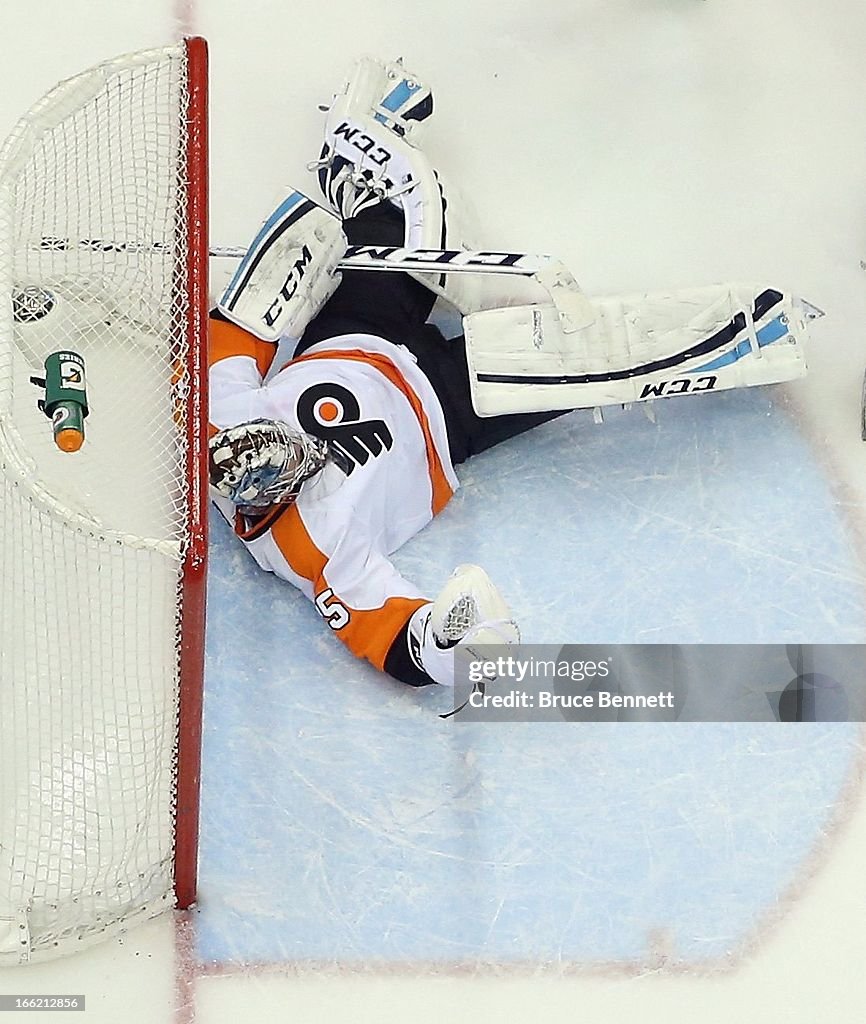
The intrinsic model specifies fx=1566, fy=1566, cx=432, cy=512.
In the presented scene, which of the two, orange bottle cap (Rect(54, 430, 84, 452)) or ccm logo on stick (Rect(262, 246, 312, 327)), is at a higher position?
ccm logo on stick (Rect(262, 246, 312, 327))

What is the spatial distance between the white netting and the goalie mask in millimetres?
64

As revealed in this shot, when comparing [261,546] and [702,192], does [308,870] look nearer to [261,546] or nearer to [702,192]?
[261,546]

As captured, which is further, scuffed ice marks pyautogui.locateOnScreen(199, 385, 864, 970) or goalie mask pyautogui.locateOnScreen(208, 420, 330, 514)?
scuffed ice marks pyautogui.locateOnScreen(199, 385, 864, 970)

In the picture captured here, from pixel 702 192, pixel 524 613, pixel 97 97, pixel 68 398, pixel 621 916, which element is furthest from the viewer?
pixel 702 192

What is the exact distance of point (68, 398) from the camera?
153cm

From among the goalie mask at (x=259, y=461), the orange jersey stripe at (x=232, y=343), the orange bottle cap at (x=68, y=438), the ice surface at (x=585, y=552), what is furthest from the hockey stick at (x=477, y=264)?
the orange bottle cap at (x=68, y=438)

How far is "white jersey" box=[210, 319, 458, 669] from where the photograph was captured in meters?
2.00

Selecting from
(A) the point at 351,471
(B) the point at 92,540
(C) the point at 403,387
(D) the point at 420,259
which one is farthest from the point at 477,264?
(B) the point at 92,540

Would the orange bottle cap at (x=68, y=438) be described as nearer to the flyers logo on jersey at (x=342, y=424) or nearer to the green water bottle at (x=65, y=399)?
the green water bottle at (x=65, y=399)

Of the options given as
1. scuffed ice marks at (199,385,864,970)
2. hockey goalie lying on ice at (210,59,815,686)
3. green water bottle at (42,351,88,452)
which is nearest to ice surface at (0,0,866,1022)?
scuffed ice marks at (199,385,864,970)

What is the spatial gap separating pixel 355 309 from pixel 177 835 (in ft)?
2.53

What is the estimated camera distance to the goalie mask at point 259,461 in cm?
182

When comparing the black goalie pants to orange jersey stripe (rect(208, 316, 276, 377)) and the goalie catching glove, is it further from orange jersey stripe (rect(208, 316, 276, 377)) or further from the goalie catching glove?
the goalie catching glove

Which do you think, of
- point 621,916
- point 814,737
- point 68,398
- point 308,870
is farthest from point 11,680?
point 814,737
